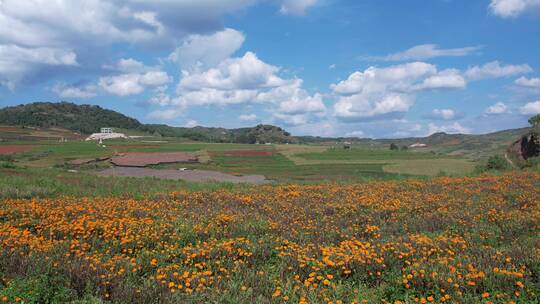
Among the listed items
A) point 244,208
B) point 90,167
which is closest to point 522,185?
point 244,208

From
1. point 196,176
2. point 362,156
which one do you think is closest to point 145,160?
point 196,176

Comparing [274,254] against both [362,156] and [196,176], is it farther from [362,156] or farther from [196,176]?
[362,156]

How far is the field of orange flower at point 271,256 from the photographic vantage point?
5.57 meters

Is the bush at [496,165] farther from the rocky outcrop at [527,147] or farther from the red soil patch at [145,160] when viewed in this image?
the red soil patch at [145,160]

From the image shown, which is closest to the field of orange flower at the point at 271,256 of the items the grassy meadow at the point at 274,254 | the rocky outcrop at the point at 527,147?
the grassy meadow at the point at 274,254

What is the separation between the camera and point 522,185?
18125 millimetres

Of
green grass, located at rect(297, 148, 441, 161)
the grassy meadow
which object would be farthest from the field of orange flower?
green grass, located at rect(297, 148, 441, 161)

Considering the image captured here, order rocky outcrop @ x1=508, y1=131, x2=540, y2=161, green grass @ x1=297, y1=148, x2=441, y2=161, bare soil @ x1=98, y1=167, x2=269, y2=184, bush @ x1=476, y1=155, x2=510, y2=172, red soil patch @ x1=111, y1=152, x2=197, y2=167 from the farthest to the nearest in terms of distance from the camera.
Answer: green grass @ x1=297, y1=148, x2=441, y2=161 → red soil patch @ x1=111, y1=152, x2=197, y2=167 → bare soil @ x1=98, y1=167, x2=269, y2=184 → rocky outcrop @ x1=508, y1=131, x2=540, y2=161 → bush @ x1=476, y1=155, x2=510, y2=172

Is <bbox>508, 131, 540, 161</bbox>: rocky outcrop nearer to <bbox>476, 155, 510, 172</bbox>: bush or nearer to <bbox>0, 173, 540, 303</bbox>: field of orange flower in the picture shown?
<bbox>476, 155, 510, 172</bbox>: bush

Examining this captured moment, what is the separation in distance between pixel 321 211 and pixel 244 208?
9.28 feet

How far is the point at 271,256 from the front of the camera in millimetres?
7844

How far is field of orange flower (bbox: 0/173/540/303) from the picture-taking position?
18.3 feet

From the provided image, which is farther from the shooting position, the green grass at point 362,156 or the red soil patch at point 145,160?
the green grass at point 362,156

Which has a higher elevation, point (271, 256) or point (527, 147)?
point (527, 147)
